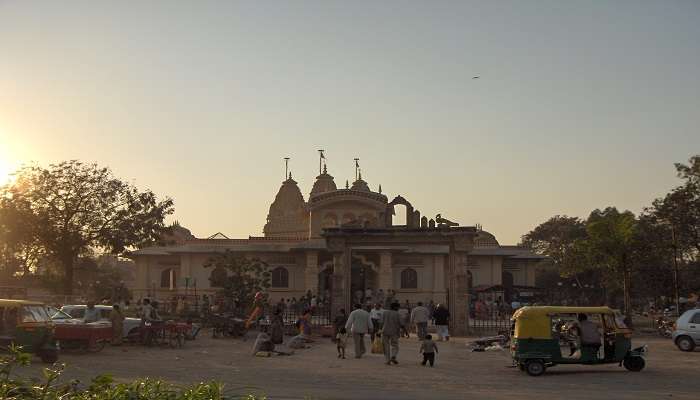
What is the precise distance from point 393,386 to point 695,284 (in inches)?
998

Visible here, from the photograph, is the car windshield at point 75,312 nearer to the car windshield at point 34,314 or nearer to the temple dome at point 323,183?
the car windshield at point 34,314

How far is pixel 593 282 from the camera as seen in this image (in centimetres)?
5344

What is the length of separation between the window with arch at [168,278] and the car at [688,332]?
113ft

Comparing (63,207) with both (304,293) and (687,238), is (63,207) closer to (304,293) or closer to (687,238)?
(304,293)

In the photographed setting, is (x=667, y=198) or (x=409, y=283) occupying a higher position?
(x=667, y=198)

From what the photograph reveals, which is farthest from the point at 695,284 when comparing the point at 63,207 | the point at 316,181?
the point at 316,181

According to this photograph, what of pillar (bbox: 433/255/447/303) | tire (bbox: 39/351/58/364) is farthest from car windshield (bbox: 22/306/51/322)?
pillar (bbox: 433/255/447/303)

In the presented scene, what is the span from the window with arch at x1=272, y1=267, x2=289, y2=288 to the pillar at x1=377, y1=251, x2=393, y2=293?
19.4 ft

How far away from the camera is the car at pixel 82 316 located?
20.3 metres

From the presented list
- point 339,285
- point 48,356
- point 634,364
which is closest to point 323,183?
point 339,285

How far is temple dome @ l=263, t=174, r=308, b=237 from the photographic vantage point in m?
56.3

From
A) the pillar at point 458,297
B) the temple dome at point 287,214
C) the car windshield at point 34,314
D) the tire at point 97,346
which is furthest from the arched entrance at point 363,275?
the car windshield at point 34,314

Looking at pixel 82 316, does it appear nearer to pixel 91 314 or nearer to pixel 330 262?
pixel 91 314

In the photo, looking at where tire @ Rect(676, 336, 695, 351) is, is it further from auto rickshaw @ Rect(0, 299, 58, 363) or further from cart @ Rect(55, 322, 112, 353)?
auto rickshaw @ Rect(0, 299, 58, 363)
